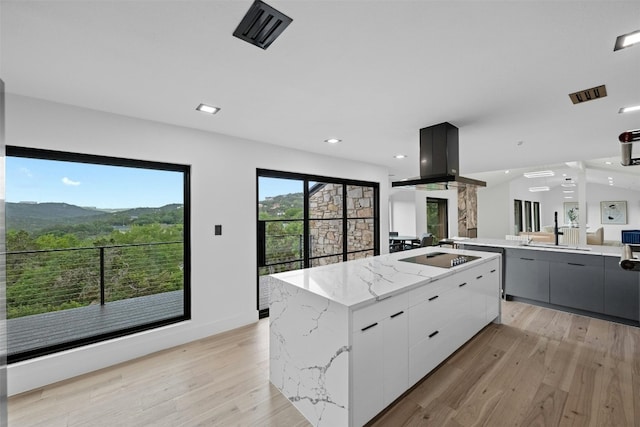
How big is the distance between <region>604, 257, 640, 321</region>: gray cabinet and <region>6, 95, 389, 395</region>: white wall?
409cm

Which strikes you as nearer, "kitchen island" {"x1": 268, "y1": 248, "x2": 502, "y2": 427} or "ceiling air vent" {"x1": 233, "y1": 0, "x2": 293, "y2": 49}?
"ceiling air vent" {"x1": 233, "y1": 0, "x2": 293, "y2": 49}

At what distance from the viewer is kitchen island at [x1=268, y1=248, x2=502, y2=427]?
1594 millimetres

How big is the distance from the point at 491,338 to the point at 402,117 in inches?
102

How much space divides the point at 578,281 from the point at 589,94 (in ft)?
8.73

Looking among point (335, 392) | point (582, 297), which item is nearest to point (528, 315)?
point (582, 297)

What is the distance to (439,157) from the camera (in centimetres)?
284

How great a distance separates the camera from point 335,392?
162 centimetres

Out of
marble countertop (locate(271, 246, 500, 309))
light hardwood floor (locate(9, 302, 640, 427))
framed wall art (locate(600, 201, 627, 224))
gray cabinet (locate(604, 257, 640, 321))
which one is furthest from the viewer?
framed wall art (locate(600, 201, 627, 224))

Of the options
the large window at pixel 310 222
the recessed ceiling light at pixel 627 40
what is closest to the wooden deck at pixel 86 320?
the large window at pixel 310 222

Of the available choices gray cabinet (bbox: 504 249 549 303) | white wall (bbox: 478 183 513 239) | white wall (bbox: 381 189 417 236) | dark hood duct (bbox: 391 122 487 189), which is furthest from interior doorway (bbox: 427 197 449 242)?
dark hood duct (bbox: 391 122 487 189)

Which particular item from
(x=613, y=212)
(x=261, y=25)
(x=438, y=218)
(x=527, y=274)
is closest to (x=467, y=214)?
(x=438, y=218)

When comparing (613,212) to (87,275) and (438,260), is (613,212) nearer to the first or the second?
(438,260)

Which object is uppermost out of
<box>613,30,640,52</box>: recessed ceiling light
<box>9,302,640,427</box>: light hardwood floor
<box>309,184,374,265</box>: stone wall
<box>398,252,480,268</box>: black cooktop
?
<box>613,30,640,52</box>: recessed ceiling light

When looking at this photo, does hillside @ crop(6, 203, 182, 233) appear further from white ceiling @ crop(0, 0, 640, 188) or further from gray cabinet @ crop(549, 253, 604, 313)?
gray cabinet @ crop(549, 253, 604, 313)
